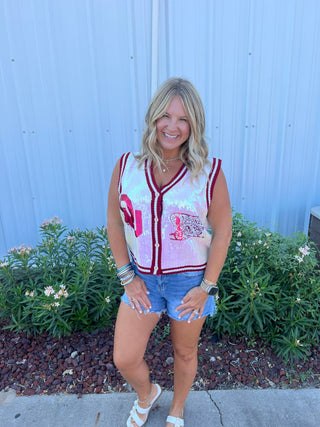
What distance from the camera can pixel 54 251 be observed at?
9.33ft

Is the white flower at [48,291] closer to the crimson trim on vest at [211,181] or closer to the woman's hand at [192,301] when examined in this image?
the woman's hand at [192,301]

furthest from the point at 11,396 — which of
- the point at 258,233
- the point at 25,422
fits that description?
the point at 258,233

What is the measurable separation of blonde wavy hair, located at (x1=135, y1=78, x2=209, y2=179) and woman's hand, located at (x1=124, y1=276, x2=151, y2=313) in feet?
2.10

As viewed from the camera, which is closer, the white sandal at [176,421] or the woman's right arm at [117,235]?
the woman's right arm at [117,235]

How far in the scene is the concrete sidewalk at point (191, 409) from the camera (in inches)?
80.9

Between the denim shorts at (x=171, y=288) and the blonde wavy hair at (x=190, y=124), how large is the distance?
1.72 feet

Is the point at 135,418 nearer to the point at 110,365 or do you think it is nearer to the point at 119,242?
the point at 110,365

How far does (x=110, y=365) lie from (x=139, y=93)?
2.34m

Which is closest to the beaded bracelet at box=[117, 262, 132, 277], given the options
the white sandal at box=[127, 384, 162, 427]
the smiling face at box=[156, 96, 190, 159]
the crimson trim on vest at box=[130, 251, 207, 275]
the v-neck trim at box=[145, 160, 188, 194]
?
the crimson trim on vest at box=[130, 251, 207, 275]

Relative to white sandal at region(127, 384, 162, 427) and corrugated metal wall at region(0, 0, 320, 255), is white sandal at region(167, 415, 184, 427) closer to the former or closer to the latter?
Result: white sandal at region(127, 384, 162, 427)

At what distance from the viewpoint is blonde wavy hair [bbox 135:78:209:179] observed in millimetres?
1483

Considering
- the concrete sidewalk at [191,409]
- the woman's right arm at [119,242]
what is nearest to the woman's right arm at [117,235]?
the woman's right arm at [119,242]

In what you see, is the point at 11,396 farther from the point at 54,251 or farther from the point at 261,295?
the point at 261,295

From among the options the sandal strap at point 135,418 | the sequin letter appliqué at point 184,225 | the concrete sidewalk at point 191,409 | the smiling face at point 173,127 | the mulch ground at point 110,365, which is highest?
the smiling face at point 173,127
